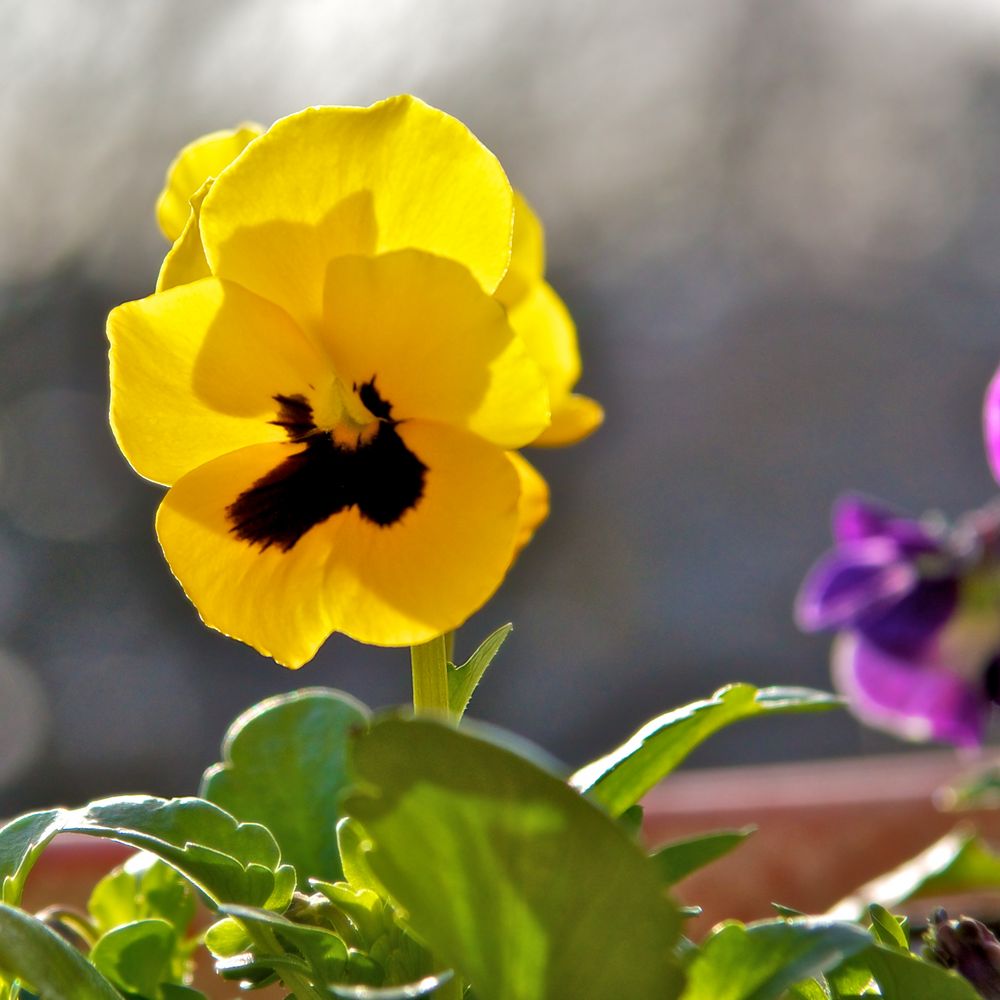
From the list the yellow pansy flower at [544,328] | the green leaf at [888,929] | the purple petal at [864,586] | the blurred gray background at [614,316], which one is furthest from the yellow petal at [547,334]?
the blurred gray background at [614,316]

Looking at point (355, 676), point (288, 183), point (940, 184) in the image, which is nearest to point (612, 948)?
point (288, 183)

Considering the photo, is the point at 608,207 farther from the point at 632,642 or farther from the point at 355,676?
the point at 355,676

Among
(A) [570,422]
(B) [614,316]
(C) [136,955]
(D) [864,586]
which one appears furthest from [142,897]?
(B) [614,316]

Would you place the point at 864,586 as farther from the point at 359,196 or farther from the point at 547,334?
the point at 359,196

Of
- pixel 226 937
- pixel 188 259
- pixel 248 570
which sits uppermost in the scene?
pixel 188 259

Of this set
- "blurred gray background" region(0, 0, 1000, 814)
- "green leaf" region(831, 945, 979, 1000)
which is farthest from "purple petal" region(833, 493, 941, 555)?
"blurred gray background" region(0, 0, 1000, 814)

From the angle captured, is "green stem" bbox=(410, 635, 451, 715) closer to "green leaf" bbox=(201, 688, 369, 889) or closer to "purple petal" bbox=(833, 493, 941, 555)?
"green leaf" bbox=(201, 688, 369, 889)
